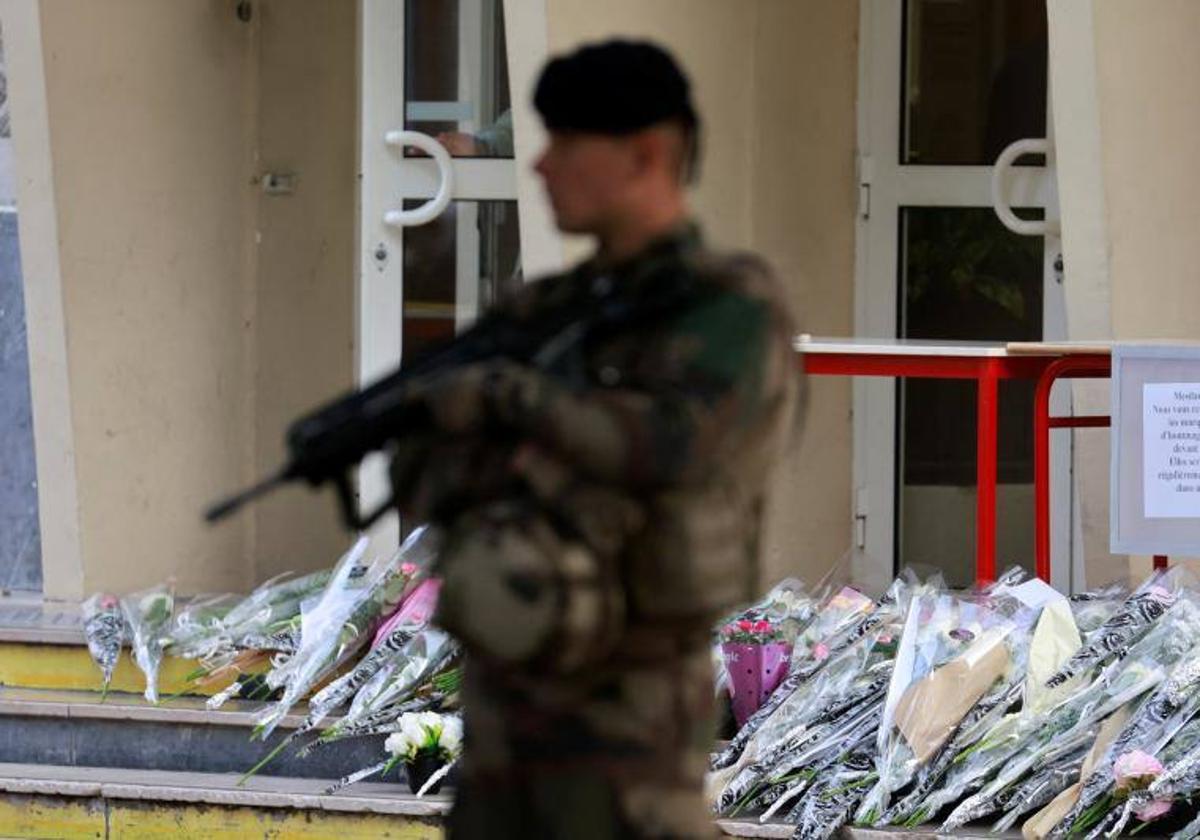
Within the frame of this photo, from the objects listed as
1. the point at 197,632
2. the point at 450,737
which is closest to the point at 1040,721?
the point at 450,737

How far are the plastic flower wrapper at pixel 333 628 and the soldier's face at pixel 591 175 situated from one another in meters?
3.64

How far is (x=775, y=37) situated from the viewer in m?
8.01

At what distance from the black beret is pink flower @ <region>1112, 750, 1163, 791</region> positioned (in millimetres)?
2675

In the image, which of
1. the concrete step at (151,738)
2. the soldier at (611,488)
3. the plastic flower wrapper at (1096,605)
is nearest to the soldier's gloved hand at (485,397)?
the soldier at (611,488)

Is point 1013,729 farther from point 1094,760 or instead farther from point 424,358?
point 424,358

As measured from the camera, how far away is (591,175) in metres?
2.83

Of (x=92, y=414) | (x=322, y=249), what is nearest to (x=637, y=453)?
(x=92, y=414)

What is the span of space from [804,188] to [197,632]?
8.63 ft

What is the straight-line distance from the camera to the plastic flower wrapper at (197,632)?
6711 mm

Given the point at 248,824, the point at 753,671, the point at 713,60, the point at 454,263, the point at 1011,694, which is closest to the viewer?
the point at 1011,694

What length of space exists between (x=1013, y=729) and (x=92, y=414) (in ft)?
11.1

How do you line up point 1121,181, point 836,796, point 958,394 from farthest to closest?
point 958,394
point 1121,181
point 836,796

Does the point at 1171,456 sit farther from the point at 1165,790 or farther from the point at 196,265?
the point at 196,265

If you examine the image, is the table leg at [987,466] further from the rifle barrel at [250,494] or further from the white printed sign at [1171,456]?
the rifle barrel at [250,494]
